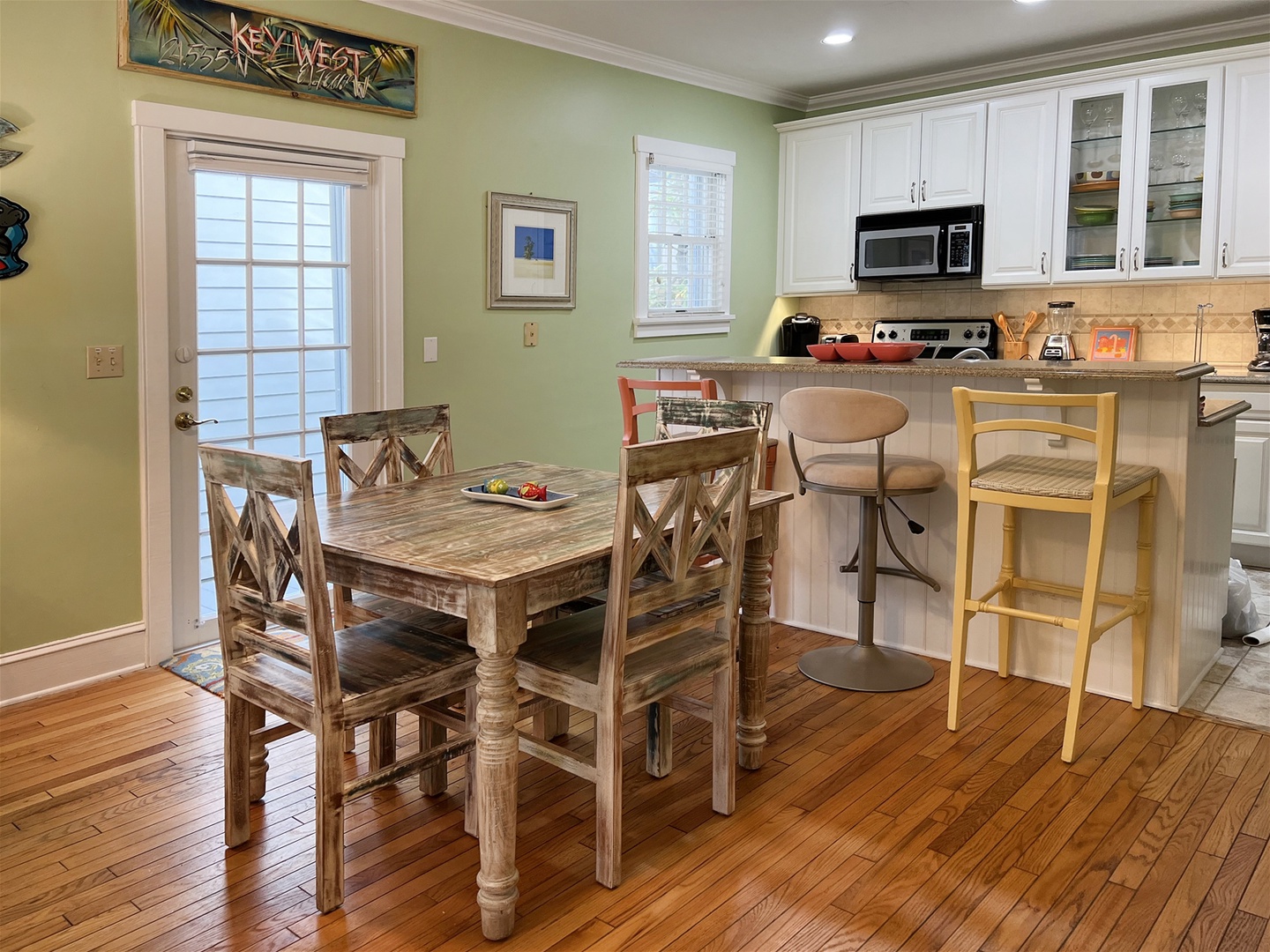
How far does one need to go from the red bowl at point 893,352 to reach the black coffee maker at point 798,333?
2.76 m

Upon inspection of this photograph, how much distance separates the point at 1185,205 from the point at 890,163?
1.57m

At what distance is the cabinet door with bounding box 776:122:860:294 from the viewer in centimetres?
593

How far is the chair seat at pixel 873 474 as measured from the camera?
3234 mm

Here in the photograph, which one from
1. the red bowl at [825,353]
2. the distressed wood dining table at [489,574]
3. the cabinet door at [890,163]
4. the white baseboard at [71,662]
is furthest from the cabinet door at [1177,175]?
the white baseboard at [71,662]

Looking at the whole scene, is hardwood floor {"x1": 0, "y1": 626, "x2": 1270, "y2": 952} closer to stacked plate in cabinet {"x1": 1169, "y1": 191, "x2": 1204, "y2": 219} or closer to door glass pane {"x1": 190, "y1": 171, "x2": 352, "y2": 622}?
door glass pane {"x1": 190, "y1": 171, "x2": 352, "y2": 622}

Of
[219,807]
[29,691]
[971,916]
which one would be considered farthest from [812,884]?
[29,691]

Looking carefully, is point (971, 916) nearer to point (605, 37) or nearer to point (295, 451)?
point (295, 451)

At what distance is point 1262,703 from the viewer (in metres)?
3.22

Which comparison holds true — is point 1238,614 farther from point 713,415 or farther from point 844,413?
point 713,415

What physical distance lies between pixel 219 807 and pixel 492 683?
A: 105 centimetres

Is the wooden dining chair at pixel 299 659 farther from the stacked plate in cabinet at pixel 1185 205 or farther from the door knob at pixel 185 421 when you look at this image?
the stacked plate in cabinet at pixel 1185 205

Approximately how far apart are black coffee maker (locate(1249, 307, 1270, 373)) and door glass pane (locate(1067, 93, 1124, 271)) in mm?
723

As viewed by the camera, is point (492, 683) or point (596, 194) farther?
point (596, 194)

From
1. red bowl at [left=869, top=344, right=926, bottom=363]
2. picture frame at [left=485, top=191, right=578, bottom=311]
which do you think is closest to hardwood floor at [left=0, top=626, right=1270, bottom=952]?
red bowl at [left=869, top=344, right=926, bottom=363]
